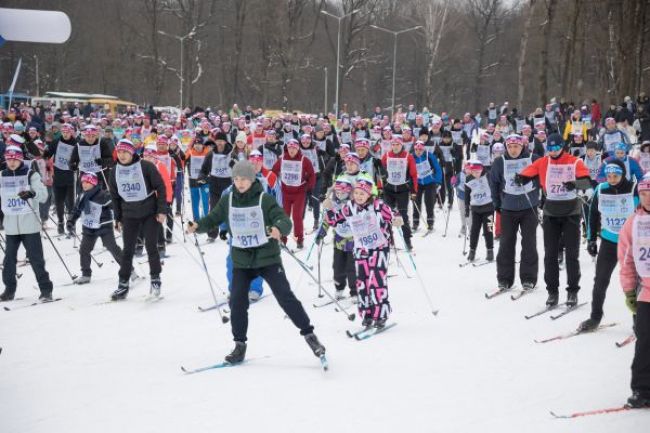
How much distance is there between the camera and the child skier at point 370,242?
755 cm

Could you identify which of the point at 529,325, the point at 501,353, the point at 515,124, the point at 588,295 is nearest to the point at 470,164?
the point at 588,295

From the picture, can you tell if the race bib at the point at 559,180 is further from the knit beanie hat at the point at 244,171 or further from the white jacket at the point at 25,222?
the white jacket at the point at 25,222

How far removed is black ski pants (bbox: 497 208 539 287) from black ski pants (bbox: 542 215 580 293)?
2.65 feet

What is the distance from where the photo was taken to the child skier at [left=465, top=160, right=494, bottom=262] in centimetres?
1158

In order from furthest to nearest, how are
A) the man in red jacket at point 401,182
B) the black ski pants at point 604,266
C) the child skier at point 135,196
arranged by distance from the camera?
the man in red jacket at point 401,182
the child skier at point 135,196
the black ski pants at point 604,266

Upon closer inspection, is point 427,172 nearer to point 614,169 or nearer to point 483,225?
point 483,225

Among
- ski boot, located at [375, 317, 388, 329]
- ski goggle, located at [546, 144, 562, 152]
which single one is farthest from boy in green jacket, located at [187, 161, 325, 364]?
ski goggle, located at [546, 144, 562, 152]

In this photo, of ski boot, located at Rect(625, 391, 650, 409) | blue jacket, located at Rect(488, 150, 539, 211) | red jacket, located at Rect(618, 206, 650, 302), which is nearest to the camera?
ski boot, located at Rect(625, 391, 650, 409)

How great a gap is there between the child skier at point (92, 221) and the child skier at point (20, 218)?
1.06m

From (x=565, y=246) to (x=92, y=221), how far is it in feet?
21.7

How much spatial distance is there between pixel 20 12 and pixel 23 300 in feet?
25.6

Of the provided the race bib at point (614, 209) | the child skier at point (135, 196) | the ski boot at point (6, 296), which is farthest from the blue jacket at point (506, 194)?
the ski boot at point (6, 296)

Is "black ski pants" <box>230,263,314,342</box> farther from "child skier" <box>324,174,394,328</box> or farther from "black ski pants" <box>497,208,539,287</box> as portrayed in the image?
"black ski pants" <box>497,208,539,287</box>

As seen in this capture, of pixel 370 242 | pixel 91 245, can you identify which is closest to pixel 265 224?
pixel 370 242
